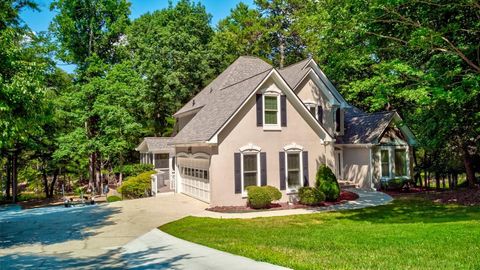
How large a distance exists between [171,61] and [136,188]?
18232 mm

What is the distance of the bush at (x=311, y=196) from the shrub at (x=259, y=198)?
6.36 ft

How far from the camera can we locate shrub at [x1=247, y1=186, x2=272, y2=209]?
58.1ft

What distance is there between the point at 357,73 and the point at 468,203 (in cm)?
1752

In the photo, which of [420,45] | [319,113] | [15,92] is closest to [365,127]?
[319,113]

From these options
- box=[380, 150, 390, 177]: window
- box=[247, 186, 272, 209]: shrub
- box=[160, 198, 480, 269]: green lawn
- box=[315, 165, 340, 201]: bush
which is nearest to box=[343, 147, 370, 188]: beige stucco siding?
box=[380, 150, 390, 177]: window

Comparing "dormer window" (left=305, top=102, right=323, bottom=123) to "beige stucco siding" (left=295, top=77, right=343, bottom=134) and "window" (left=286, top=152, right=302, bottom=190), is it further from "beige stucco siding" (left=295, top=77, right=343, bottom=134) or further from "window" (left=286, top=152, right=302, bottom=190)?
"window" (left=286, top=152, right=302, bottom=190)

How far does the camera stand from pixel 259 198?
58.0 feet

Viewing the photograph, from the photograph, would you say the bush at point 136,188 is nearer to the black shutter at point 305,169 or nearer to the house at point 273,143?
the house at point 273,143

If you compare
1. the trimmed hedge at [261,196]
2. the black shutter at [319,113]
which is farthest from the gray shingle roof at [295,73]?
the trimmed hedge at [261,196]

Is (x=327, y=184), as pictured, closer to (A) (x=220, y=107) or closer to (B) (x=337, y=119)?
(A) (x=220, y=107)

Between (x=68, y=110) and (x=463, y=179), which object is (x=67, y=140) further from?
(x=463, y=179)

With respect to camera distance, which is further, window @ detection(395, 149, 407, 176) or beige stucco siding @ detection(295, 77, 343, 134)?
window @ detection(395, 149, 407, 176)

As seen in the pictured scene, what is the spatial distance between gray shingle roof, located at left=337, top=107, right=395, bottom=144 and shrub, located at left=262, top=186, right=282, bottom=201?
975 centimetres

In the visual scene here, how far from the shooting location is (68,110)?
2959cm
